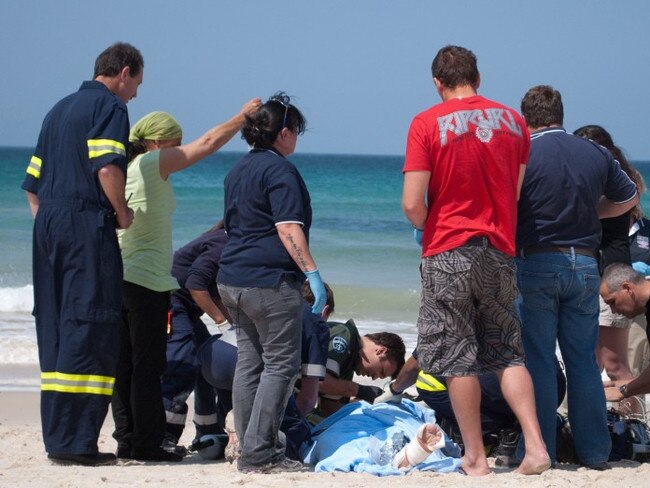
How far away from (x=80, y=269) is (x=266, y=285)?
0.78 meters

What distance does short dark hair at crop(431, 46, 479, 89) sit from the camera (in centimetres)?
423

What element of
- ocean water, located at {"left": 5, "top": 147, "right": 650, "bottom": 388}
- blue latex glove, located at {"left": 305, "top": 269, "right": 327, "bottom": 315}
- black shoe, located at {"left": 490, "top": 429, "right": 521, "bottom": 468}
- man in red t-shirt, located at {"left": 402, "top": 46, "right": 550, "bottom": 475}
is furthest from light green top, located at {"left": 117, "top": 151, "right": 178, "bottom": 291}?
ocean water, located at {"left": 5, "top": 147, "right": 650, "bottom": 388}

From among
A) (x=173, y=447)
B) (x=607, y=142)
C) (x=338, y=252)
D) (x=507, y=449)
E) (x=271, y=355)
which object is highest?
(x=607, y=142)

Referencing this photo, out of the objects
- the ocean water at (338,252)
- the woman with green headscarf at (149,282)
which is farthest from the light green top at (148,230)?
the ocean water at (338,252)

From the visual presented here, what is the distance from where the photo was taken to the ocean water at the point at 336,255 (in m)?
10.5

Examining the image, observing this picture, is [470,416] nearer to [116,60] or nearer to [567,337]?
[567,337]

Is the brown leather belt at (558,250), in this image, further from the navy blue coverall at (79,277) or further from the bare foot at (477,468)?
the navy blue coverall at (79,277)

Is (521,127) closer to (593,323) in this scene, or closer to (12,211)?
(593,323)

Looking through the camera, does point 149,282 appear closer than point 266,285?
No

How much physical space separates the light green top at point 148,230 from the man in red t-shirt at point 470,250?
46.9 inches

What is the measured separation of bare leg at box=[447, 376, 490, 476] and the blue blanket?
0.19m

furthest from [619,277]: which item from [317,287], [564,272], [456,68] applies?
[317,287]

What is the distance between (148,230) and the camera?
467cm

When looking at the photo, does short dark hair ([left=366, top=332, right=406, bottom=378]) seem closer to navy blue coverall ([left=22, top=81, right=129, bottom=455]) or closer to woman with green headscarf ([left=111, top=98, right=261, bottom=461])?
woman with green headscarf ([left=111, top=98, right=261, bottom=461])
